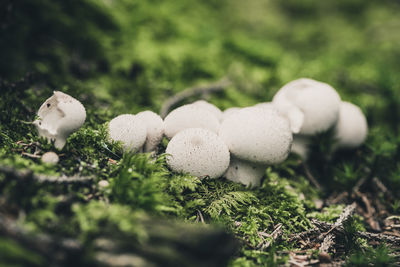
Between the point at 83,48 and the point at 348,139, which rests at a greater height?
the point at 83,48

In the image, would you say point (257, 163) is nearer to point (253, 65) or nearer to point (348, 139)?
point (348, 139)

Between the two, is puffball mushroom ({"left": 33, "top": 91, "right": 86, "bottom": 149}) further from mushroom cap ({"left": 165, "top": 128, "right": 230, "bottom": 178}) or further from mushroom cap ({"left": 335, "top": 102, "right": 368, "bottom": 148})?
mushroom cap ({"left": 335, "top": 102, "right": 368, "bottom": 148})

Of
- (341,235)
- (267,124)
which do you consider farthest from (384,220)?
(267,124)

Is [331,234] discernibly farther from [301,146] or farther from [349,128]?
[349,128]

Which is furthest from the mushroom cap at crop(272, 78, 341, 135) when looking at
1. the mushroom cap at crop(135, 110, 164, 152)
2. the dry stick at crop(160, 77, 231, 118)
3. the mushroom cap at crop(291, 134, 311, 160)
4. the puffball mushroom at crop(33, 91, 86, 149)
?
the puffball mushroom at crop(33, 91, 86, 149)

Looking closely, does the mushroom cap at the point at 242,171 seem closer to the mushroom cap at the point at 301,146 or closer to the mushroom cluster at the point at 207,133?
the mushroom cluster at the point at 207,133

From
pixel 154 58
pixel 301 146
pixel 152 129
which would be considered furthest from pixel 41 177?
pixel 154 58

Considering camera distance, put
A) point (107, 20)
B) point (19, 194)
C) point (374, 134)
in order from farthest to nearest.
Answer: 1. point (107, 20)
2. point (374, 134)
3. point (19, 194)
